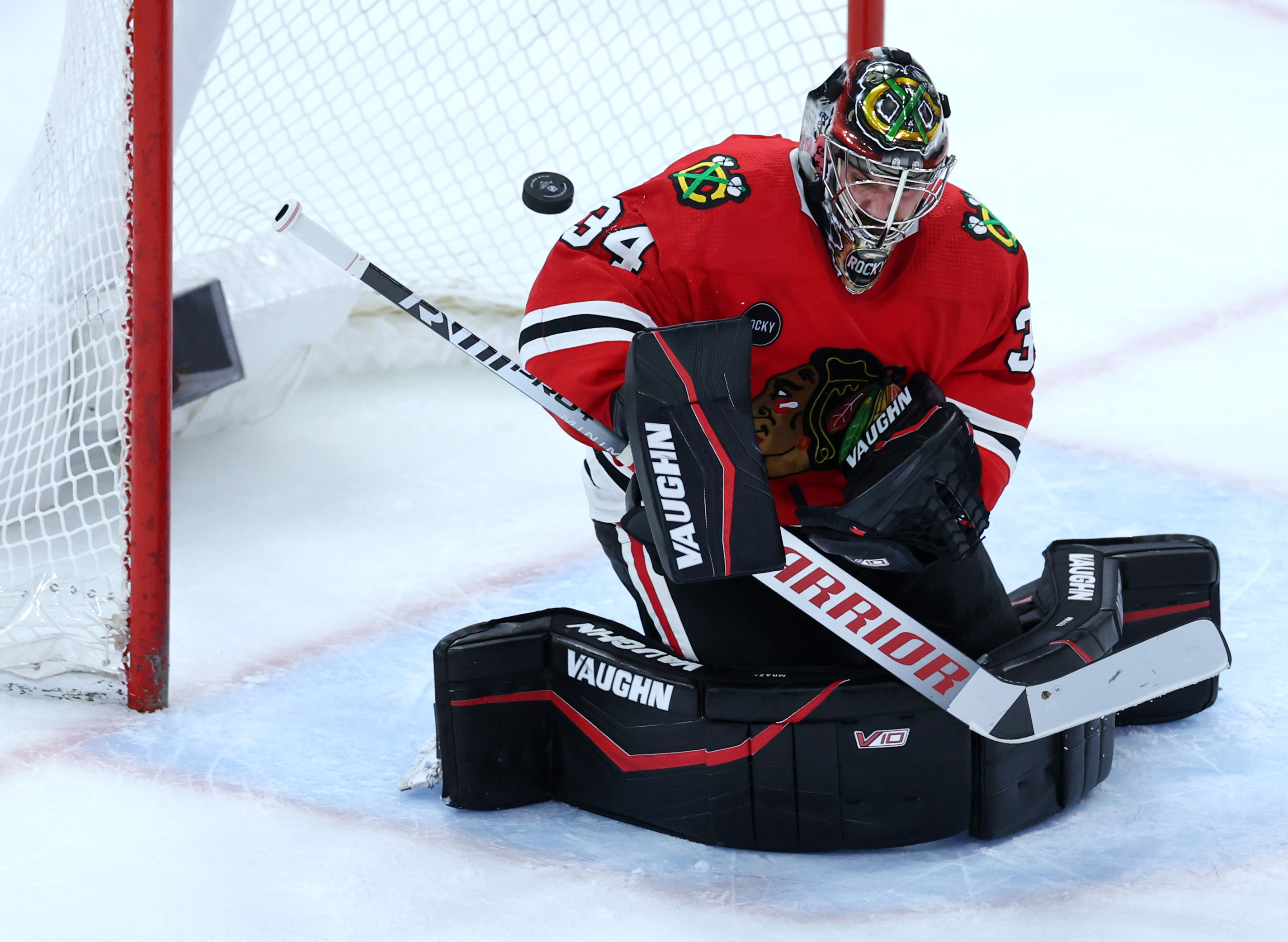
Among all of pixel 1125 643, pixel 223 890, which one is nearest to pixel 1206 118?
pixel 1125 643

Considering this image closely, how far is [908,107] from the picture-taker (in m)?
1.80

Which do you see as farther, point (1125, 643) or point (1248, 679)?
point (1248, 679)

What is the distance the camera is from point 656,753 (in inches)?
74.9

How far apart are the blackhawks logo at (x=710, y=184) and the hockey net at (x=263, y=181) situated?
0.74 meters

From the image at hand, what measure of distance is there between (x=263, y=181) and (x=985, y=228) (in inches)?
78.0

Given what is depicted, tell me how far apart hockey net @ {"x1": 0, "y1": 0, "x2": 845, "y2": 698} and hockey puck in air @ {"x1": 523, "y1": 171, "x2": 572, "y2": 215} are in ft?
1.85

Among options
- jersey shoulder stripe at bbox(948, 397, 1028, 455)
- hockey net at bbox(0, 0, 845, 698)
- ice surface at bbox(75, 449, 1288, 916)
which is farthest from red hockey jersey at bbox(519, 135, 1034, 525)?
hockey net at bbox(0, 0, 845, 698)

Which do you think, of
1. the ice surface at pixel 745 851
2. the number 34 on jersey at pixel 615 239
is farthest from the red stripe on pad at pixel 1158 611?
the number 34 on jersey at pixel 615 239

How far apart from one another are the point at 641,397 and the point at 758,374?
1.05 ft

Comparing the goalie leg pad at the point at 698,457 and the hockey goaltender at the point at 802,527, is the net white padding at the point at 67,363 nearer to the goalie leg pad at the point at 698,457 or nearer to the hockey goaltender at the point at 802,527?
the hockey goaltender at the point at 802,527

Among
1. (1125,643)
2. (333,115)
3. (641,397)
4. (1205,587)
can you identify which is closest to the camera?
(641,397)

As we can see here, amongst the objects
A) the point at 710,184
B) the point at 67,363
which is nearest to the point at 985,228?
the point at 710,184

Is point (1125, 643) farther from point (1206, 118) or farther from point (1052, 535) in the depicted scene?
point (1206, 118)

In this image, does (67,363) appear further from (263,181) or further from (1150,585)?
(1150,585)
